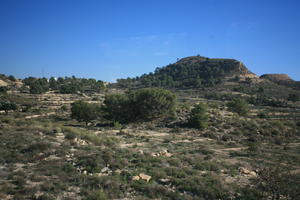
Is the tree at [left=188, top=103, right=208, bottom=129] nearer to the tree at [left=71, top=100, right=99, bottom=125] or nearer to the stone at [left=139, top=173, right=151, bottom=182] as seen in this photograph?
the tree at [left=71, top=100, right=99, bottom=125]

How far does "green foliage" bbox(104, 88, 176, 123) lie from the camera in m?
34.2

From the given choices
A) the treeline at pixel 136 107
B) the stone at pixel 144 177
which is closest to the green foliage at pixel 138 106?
the treeline at pixel 136 107

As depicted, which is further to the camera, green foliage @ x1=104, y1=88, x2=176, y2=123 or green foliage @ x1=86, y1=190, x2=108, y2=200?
green foliage @ x1=104, y1=88, x2=176, y2=123

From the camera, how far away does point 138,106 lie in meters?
35.0

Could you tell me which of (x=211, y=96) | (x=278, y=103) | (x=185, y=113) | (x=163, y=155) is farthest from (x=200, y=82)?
(x=163, y=155)

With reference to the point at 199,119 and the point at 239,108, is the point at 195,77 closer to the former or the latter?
the point at 239,108

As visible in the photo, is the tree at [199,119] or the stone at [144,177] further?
the tree at [199,119]

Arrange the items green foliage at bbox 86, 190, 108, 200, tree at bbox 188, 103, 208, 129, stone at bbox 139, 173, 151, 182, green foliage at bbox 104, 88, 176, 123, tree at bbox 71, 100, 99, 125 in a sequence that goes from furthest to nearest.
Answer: green foliage at bbox 104, 88, 176, 123
tree at bbox 71, 100, 99, 125
tree at bbox 188, 103, 208, 129
stone at bbox 139, 173, 151, 182
green foliage at bbox 86, 190, 108, 200

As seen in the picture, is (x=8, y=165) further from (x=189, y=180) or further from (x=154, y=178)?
(x=189, y=180)

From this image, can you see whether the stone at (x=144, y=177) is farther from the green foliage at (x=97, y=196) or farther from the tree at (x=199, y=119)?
the tree at (x=199, y=119)

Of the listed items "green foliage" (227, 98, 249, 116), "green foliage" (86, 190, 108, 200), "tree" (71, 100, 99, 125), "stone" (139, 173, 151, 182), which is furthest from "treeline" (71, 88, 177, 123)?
"green foliage" (86, 190, 108, 200)

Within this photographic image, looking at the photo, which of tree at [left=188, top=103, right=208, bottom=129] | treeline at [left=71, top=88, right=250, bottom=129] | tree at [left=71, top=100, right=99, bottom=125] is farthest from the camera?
treeline at [left=71, top=88, right=250, bottom=129]

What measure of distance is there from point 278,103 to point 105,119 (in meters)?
60.6

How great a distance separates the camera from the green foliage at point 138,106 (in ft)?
112
